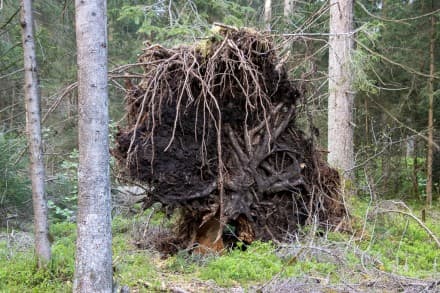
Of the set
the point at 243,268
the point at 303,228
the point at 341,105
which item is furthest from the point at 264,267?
the point at 341,105

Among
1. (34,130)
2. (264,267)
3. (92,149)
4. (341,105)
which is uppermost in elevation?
(341,105)

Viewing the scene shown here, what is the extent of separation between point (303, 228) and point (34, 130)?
13.0 feet

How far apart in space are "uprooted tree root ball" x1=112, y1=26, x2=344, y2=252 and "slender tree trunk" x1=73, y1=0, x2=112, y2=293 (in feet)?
5.45

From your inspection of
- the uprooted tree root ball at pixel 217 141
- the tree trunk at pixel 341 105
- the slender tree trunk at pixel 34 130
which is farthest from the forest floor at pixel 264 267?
the tree trunk at pixel 341 105

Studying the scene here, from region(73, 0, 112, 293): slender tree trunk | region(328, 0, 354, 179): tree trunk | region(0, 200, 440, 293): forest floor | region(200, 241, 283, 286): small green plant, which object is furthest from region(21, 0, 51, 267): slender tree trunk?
region(328, 0, 354, 179): tree trunk

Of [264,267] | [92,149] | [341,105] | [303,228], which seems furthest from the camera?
[341,105]

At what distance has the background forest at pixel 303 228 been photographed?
478 centimetres

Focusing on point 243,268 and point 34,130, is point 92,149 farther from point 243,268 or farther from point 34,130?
point 243,268

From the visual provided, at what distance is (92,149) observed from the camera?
3.64 metres

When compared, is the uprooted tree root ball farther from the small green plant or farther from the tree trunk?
the tree trunk

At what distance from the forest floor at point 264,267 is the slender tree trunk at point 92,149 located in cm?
45

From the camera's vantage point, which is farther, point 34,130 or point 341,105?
point 341,105

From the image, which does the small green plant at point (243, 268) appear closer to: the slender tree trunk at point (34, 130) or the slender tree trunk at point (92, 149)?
the slender tree trunk at point (92, 149)

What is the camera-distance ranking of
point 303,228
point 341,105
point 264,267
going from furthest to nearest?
1. point 341,105
2. point 303,228
3. point 264,267
